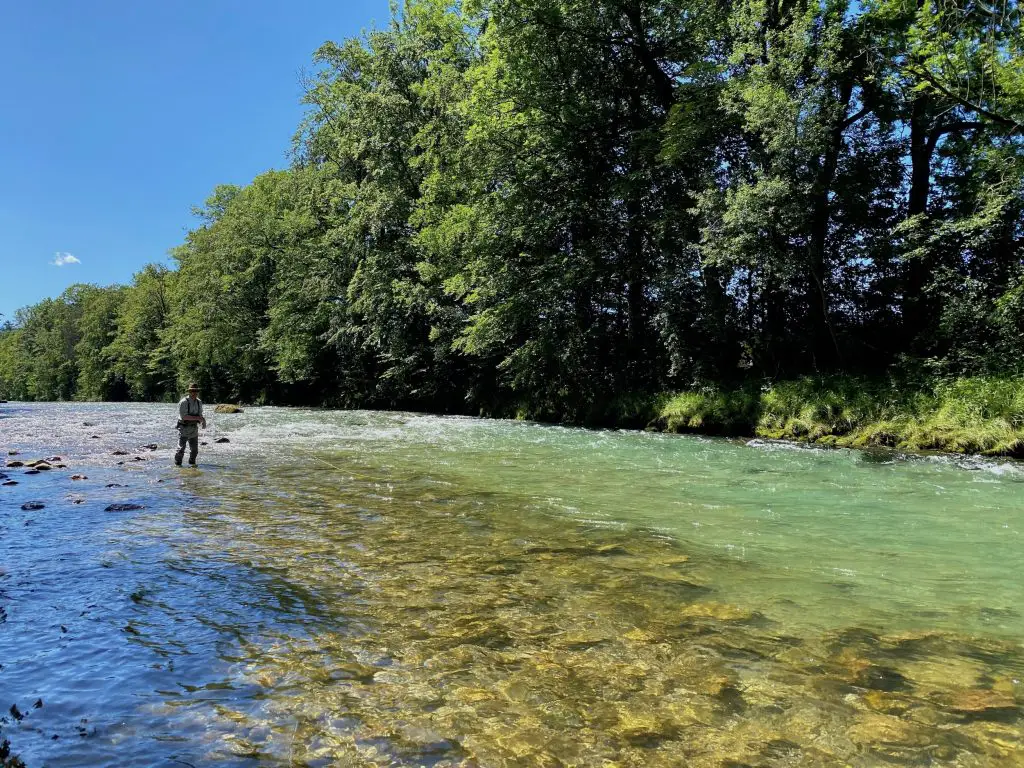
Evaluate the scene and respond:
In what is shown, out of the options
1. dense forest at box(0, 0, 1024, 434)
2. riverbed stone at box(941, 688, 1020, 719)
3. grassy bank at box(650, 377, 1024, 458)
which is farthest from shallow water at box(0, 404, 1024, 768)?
dense forest at box(0, 0, 1024, 434)

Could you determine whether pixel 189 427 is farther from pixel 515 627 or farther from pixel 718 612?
pixel 718 612

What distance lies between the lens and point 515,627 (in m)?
4.88

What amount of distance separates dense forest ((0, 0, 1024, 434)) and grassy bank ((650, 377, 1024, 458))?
1.00m

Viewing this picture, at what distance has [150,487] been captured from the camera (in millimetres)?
11211

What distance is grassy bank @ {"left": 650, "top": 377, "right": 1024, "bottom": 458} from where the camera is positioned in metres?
14.5

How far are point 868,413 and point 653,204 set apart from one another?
12.3 m

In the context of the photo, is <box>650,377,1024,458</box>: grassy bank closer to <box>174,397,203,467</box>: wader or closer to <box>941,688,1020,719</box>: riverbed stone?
<box>941,688,1020,719</box>: riverbed stone

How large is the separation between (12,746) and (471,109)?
28.2 metres

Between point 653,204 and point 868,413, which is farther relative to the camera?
point 653,204

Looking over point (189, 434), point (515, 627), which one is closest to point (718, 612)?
point (515, 627)

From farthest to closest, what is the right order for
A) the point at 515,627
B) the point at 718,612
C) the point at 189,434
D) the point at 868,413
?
1. the point at 868,413
2. the point at 189,434
3. the point at 718,612
4. the point at 515,627

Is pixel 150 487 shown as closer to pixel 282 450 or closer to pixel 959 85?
pixel 282 450

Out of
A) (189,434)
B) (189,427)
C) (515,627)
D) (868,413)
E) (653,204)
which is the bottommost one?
(515,627)

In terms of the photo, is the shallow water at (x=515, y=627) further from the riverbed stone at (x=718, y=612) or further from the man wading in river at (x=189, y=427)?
the man wading in river at (x=189, y=427)
